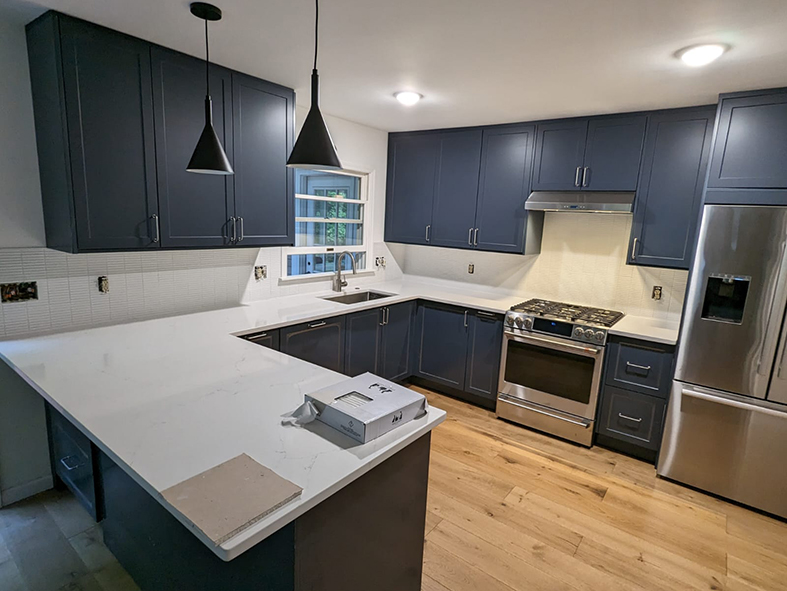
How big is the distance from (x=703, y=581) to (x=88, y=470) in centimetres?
283

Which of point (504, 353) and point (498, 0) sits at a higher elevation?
point (498, 0)

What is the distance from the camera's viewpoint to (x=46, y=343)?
2145mm

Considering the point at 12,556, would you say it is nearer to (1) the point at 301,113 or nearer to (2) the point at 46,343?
(2) the point at 46,343

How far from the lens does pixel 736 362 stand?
2551mm

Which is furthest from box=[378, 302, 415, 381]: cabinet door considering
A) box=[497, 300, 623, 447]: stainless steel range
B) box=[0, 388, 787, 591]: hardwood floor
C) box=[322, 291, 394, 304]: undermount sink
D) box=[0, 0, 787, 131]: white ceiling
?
box=[0, 0, 787, 131]: white ceiling

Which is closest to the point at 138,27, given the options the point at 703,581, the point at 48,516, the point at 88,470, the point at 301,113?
the point at 301,113

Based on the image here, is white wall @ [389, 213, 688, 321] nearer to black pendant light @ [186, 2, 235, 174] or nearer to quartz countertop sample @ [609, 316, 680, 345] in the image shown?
quartz countertop sample @ [609, 316, 680, 345]

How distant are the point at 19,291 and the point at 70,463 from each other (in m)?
0.92

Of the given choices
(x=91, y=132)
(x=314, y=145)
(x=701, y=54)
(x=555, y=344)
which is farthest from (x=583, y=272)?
(x=91, y=132)

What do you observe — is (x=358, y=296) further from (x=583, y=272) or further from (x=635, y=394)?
(x=635, y=394)

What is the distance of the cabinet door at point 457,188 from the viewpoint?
382 centimetres

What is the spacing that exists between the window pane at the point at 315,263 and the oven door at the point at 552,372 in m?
1.64

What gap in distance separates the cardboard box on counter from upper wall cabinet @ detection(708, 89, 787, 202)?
2.38 metres

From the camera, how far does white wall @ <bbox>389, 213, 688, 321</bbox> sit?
338cm
